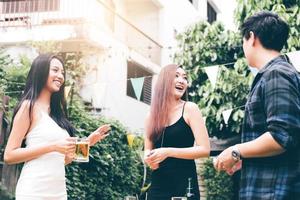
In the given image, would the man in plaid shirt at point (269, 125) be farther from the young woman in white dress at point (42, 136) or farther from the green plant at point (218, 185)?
the green plant at point (218, 185)

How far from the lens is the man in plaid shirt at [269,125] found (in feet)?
5.44

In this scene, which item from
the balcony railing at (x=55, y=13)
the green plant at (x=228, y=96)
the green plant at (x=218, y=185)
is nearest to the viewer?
the green plant at (x=228, y=96)

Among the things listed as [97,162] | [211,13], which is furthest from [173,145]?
[211,13]

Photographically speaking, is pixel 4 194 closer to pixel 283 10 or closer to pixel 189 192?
pixel 189 192

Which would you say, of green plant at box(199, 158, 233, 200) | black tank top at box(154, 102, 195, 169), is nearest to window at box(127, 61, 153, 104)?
green plant at box(199, 158, 233, 200)

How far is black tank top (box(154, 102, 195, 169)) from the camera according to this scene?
2.50 meters

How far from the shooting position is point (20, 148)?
2.34 metres

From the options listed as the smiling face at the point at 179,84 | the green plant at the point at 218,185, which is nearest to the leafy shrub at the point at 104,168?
the green plant at the point at 218,185

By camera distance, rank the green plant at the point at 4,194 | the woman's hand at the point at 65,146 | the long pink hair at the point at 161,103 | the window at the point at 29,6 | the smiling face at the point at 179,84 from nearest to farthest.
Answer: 1. the woman's hand at the point at 65,146
2. the long pink hair at the point at 161,103
3. the smiling face at the point at 179,84
4. the green plant at the point at 4,194
5. the window at the point at 29,6

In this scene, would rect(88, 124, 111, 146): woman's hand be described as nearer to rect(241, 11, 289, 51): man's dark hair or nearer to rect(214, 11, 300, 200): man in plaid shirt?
rect(214, 11, 300, 200): man in plaid shirt

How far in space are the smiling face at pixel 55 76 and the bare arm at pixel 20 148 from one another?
214 millimetres

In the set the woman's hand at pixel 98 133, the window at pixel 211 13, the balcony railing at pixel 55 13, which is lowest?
the woman's hand at pixel 98 133

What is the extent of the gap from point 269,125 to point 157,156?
86 centimetres

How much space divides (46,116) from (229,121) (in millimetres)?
4423
